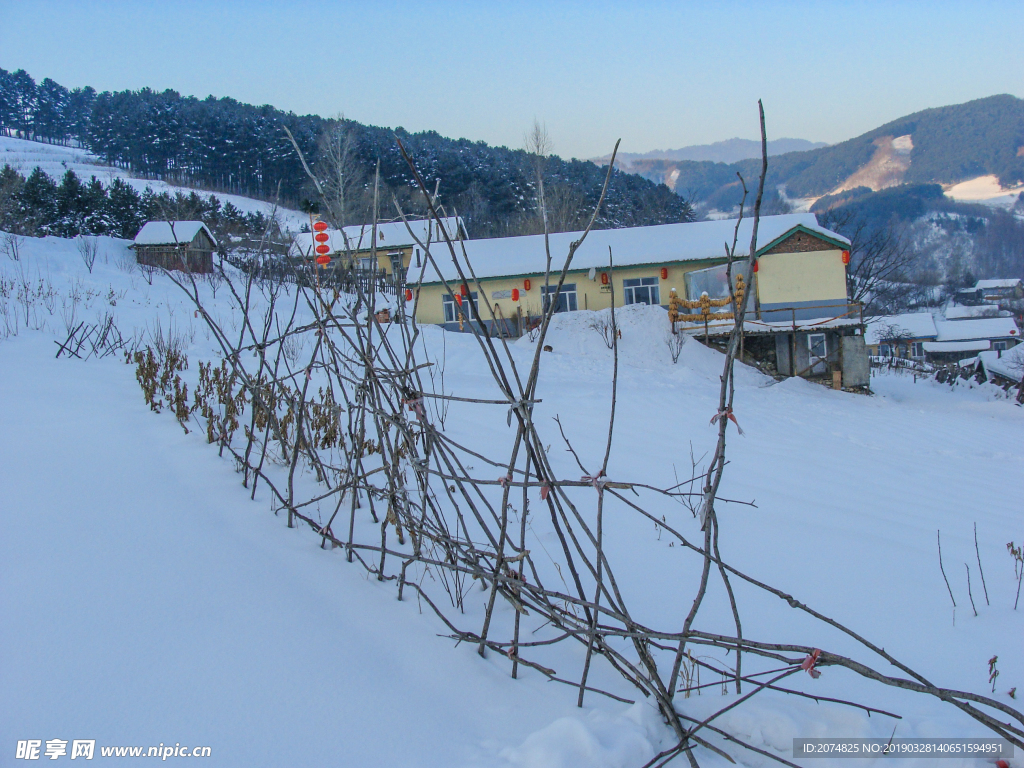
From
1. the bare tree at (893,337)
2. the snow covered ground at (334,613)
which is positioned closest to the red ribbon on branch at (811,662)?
the snow covered ground at (334,613)

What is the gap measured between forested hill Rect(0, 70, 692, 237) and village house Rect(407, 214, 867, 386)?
82.8 ft

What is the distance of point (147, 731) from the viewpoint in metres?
1.17

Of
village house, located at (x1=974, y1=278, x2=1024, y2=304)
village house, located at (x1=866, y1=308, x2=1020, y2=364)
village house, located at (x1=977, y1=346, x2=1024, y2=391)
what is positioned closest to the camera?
village house, located at (x1=977, y1=346, x2=1024, y2=391)

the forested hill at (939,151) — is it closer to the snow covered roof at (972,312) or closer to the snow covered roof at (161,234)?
the snow covered roof at (972,312)

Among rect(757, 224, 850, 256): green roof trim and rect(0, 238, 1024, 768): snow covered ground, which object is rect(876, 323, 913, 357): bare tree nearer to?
rect(757, 224, 850, 256): green roof trim

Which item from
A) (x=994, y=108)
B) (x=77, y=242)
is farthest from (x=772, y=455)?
(x=994, y=108)

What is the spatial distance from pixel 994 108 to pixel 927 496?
201 metres

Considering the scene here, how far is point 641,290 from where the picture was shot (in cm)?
2011

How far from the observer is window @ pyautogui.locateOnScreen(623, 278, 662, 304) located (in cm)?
1998

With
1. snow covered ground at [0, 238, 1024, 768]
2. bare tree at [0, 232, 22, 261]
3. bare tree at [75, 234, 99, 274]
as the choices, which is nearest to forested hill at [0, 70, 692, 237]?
bare tree at [75, 234, 99, 274]

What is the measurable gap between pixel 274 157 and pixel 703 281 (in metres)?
53.5

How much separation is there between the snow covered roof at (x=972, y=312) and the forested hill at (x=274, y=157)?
128 feet

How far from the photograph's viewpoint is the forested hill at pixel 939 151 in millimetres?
131500

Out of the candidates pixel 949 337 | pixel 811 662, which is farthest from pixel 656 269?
pixel 949 337
